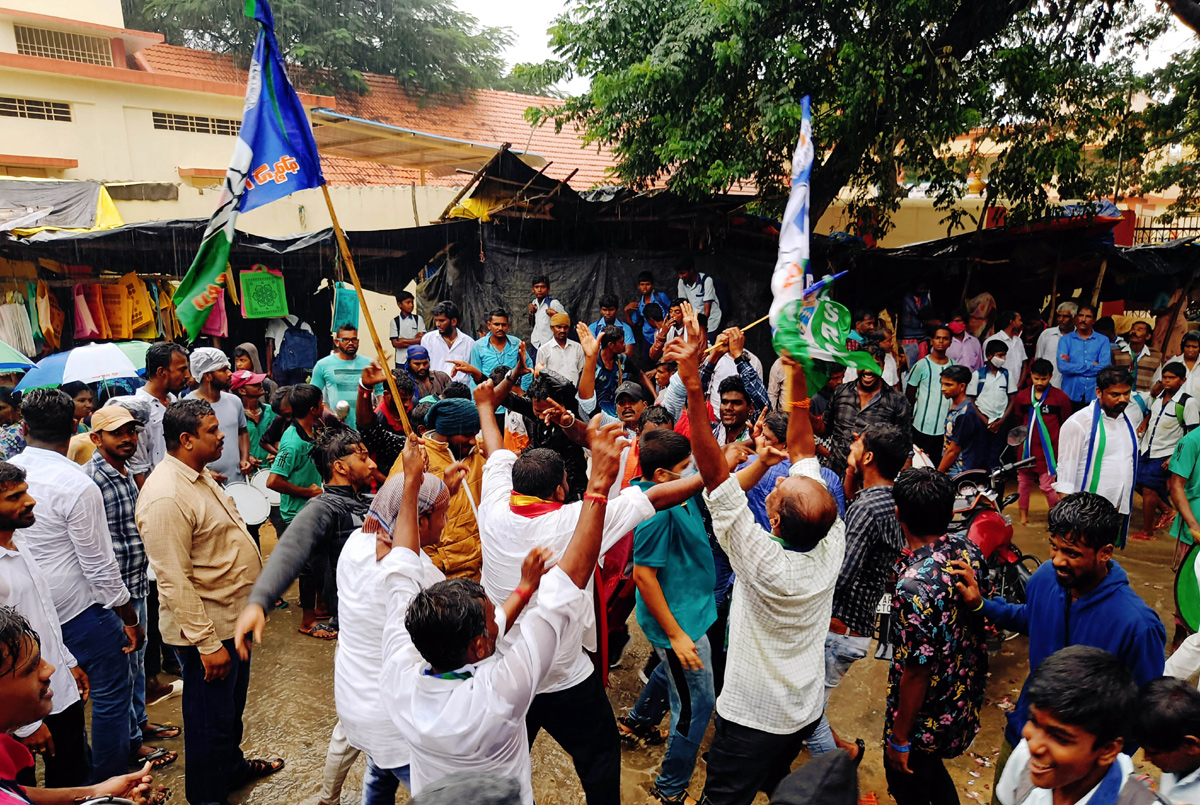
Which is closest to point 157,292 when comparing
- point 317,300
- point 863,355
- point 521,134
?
point 317,300

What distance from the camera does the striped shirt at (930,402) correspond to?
7.88m

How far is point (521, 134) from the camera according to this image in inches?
909

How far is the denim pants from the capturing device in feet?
11.6

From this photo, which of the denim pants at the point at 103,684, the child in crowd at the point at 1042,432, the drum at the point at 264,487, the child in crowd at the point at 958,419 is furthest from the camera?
the child in crowd at the point at 1042,432

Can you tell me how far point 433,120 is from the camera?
2644 cm

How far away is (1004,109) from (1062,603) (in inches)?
306

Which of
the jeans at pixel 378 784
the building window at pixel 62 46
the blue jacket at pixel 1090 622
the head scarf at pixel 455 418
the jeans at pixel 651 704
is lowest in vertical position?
the jeans at pixel 651 704

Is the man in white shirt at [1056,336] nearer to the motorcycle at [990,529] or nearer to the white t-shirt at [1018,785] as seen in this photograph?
the motorcycle at [990,529]

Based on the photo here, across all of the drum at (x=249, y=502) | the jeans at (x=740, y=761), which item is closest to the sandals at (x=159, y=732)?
the drum at (x=249, y=502)

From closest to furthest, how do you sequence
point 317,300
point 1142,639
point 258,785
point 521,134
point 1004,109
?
1. point 1142,639
2. point 258,785
3. point 1004,109
4. point 317,300
5. point 521,134

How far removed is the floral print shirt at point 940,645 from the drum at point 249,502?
14.8 feet

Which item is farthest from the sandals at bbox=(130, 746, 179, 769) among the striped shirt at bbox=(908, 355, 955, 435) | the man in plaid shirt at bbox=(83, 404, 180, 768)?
the striped shirt at bbox=(908, 355, 955, 435)

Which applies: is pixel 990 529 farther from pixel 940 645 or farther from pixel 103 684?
pixel 103 684

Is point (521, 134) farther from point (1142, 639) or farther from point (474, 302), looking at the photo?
point (1142, 639)
